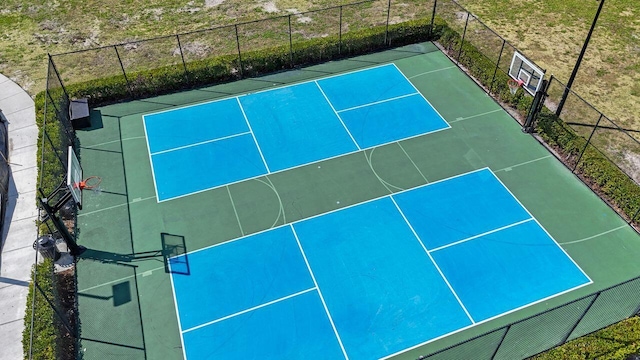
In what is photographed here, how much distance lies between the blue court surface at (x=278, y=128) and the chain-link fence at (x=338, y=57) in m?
1.78

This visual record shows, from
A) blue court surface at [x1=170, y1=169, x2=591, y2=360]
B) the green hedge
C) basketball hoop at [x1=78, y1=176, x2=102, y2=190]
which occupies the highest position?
the green hedge

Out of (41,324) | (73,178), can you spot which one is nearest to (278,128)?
(73,178)

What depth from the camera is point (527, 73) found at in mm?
17406

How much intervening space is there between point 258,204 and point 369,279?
4384 mm

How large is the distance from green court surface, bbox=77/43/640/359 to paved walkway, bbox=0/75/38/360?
5.07ft

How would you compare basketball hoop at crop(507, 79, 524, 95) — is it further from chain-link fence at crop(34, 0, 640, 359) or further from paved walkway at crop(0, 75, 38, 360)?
paved walkway at crop(0, 75, 38, 360)

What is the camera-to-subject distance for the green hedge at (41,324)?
1103cm

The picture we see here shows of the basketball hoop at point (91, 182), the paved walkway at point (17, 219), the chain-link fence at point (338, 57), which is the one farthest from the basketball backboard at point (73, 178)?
the paved walkway at point (17, 219)

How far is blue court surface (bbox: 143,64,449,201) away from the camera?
16594 millimetres

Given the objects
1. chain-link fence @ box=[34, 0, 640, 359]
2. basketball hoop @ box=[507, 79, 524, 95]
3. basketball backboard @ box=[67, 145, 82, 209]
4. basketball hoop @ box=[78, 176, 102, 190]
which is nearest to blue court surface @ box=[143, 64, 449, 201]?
chain-link fence @ box=[34, 0, 640, 359]

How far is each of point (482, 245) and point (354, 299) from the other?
421 centimetres

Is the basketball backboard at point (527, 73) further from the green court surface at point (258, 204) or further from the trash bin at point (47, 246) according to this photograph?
the trash bin at point (47, 246)

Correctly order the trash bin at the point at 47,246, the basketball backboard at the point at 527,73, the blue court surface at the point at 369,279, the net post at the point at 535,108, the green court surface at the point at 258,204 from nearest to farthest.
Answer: the blue court surface at the point at 369,279
the green court surface at the point at 258,204
the trash bin at the point at 47,246
the net post at the point at 535,108
the basketball backboard at the point at 527,73

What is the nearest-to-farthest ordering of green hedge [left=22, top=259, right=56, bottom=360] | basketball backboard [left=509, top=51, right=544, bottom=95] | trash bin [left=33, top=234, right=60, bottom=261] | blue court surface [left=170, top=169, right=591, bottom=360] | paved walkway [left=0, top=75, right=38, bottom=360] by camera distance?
green hedge [left=22, top=259, right=56, bottom=360], blue court surface [left=170, top=169, right=591, bottom=360], paved walkway [left=0, top=75, right=38, bottom=360], trash bin [left=33, top=234, right=60, bottom=261], basketball backboard [left=509, top=51, right=544, bottom=95]
